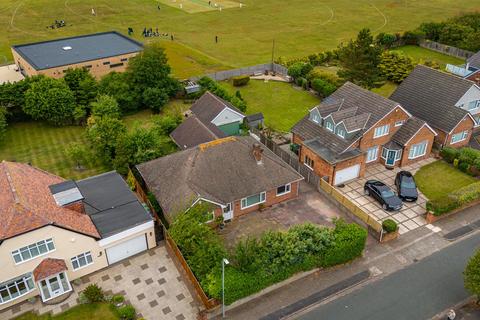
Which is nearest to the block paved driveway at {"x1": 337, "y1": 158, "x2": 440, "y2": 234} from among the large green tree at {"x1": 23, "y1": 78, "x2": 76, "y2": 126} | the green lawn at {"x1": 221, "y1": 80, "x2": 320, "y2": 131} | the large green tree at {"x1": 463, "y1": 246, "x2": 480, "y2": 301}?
→ the large green tree at {"x1": 463, "y1": 246, "x2": 480, "y2": 301}

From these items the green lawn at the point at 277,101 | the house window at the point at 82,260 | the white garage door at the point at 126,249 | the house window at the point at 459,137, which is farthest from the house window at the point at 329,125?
the house window at the point at 82,260

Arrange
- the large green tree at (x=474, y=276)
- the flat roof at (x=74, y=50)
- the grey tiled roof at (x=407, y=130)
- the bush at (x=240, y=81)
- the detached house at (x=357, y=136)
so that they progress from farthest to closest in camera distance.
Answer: the bush at (x=240, y=81) → the flat roof at (x=74, y=50) → the grey tiled roof at (x=407, y=130) → the detached house at (x=357, y=136) → the large green tree at (x=474, y=276)

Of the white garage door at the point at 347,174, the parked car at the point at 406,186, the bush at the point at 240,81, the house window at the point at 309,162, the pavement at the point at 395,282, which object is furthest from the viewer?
the bush at the point at 240,81

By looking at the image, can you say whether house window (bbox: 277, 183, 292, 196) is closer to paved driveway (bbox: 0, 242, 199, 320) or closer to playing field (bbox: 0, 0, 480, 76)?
paved driveway (bbox: 0, 242, 199, 320)

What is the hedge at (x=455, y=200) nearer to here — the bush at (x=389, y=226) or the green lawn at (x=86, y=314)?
the bush at (x=389, y=226)

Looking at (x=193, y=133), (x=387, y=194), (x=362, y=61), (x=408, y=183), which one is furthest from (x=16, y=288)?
(x=362, y=61)

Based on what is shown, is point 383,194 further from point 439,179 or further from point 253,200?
point 253,200
